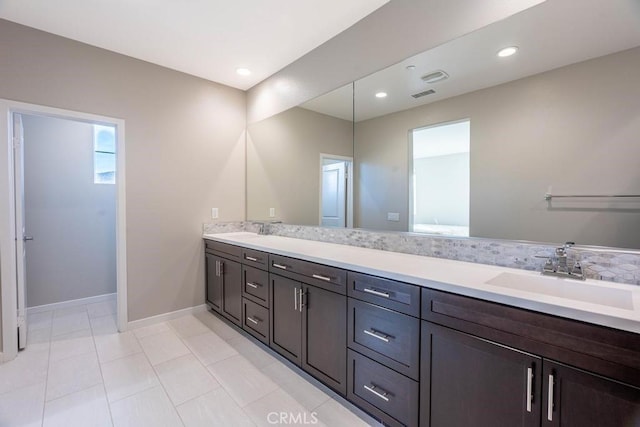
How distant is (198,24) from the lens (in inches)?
88.0

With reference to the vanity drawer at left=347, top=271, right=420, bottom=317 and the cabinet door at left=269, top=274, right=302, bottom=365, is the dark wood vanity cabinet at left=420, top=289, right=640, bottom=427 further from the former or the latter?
the cabinet door at left=269, top=274, right=302, bottom=365

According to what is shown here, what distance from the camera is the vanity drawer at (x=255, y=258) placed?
2285 millimetres

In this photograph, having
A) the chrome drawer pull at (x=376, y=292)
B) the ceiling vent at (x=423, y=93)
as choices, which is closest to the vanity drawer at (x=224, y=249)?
the chrome drawer pull at (x=376, y=292)

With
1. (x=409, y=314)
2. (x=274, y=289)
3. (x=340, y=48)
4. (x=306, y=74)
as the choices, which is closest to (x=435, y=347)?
(x=409, y=314)

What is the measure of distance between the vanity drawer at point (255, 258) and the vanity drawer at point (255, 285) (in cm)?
4

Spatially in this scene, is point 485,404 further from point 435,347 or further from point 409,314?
point 409,314

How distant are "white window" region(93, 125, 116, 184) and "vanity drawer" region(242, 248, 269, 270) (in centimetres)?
225

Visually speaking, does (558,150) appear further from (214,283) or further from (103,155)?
(103,155)

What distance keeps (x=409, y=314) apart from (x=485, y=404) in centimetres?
43

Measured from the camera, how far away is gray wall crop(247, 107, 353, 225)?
2.74m

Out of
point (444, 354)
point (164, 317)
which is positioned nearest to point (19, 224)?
point (164, 317)

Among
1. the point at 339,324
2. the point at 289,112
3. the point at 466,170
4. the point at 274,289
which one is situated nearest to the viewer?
the point at 339,324

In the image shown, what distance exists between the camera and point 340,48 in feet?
Result: 7.77

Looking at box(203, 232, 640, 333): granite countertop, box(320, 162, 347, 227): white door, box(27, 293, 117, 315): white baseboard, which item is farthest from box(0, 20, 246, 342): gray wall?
box(203, 232, 640, 333): granite countertop
